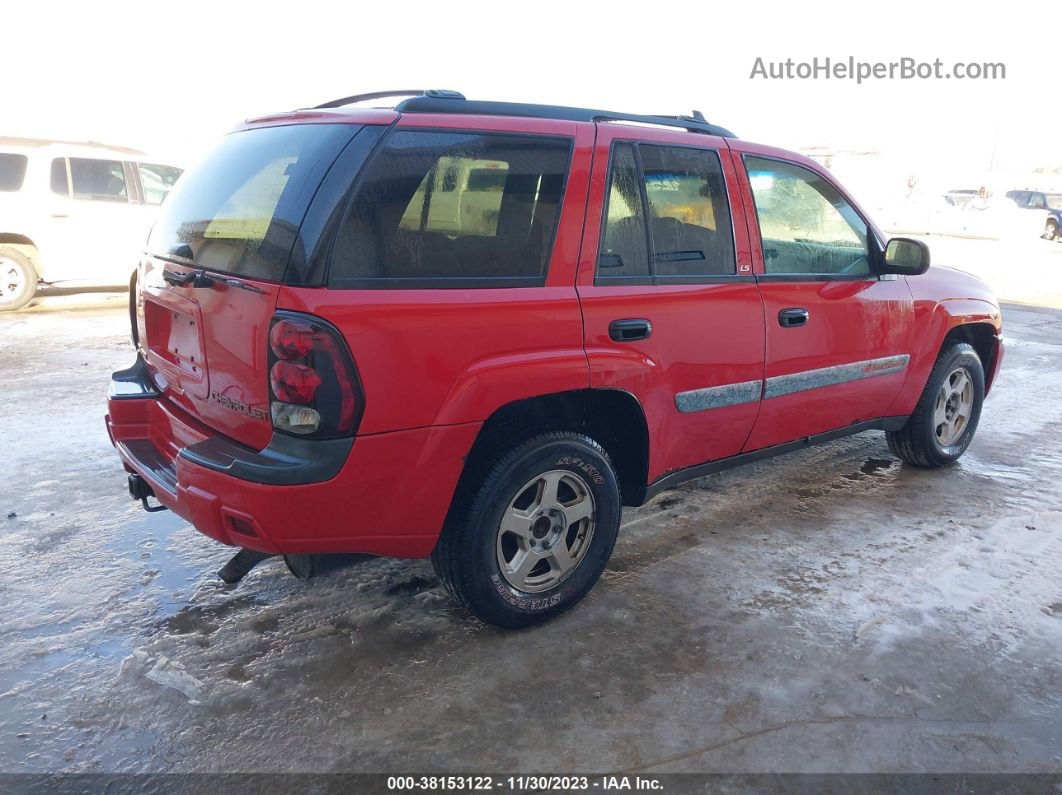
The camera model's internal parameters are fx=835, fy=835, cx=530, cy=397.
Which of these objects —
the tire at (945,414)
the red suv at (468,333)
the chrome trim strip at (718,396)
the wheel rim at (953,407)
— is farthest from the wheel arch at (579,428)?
the wheel rim at (953,407)

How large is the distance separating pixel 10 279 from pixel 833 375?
9181 millimetres

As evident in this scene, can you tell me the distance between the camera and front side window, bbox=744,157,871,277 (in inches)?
146

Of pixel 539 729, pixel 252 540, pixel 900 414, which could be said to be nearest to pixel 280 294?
pixel 252 540

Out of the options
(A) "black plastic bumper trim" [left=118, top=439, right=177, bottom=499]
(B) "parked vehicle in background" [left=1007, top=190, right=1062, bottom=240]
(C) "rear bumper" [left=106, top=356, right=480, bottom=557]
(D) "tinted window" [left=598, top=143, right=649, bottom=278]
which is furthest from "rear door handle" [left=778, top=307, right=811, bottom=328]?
(B) "parked vehicle in background" [left=1007, top=190, right=1062, bottom=240]

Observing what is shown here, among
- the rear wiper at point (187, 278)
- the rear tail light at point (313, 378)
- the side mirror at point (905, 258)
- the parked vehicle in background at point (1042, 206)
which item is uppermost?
the parked vehicle in background at point (1042, 206)

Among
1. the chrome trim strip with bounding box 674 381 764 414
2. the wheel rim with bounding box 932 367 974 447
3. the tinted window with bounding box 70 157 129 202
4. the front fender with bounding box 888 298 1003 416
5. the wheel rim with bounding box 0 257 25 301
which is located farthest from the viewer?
the tinted window with bounding box 70 157 129 202

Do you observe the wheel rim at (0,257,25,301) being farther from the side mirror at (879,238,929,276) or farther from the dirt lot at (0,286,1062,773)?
the side mirror at (879,238,929,276)

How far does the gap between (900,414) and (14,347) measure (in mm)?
7371

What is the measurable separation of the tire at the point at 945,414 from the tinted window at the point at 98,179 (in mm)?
9150

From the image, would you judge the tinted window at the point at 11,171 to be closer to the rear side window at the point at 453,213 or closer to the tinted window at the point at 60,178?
the tinted window at the point at 60,178

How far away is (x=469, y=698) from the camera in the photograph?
267 cm

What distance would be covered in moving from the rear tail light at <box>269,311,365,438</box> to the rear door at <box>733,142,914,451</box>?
6.48 ft

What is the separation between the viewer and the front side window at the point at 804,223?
371cm

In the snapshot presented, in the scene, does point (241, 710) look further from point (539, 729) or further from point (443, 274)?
point (443, 274)
